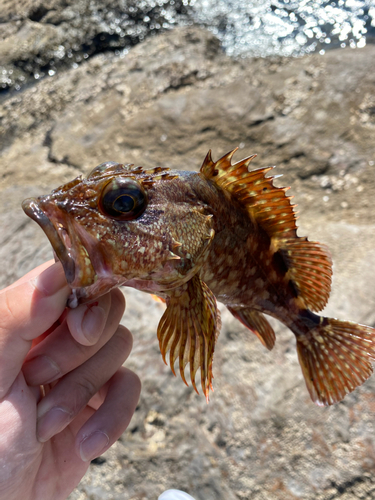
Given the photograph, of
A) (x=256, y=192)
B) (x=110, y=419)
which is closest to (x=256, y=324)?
(x=256, y=192)

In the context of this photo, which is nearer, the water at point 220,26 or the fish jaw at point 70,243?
the fish jaw at point 70,243

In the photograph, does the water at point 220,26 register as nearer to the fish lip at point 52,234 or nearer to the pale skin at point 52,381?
the pale skin at point 52,381

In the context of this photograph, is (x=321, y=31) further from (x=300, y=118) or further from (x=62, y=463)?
(x=62, y=463)

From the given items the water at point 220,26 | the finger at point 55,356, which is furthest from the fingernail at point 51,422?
the water at point 220,26

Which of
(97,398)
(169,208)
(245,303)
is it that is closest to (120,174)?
(169,208)

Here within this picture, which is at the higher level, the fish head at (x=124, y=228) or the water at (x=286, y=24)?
the fish head at (x=124, y=228)

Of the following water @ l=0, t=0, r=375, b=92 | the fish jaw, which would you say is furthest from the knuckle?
water @ l=0, t=0, r=375, b=92
